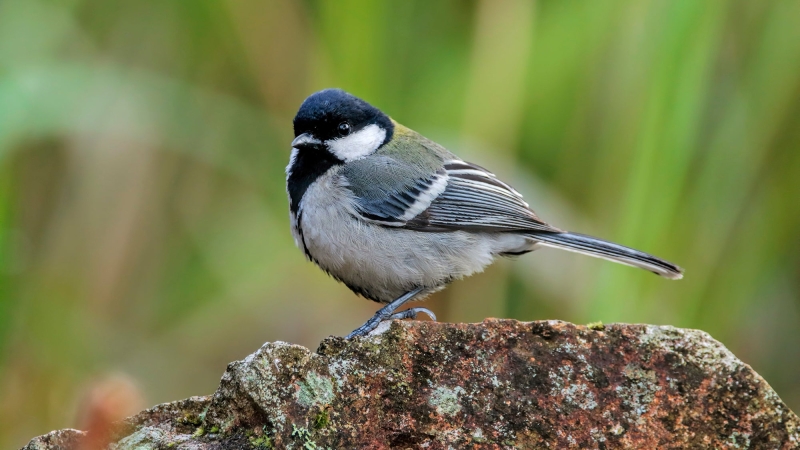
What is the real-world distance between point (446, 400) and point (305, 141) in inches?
55.7

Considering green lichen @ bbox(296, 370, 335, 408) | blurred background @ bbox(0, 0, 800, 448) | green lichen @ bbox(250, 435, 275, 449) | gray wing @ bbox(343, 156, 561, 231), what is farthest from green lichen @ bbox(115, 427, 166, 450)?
blurred background @ bbox(0, 0, 800, 448)

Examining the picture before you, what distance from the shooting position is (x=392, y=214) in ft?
9.27

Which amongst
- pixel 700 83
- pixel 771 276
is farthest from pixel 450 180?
pixel 771 276

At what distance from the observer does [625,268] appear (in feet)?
10.1

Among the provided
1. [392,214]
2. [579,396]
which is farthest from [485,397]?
[392,214]

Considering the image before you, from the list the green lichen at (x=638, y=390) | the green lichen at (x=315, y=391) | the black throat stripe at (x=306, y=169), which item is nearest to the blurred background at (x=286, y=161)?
the black throat stripe at (x=306, y=169)

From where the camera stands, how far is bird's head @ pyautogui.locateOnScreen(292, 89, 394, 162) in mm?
2873

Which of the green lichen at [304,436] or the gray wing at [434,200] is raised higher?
the gray wing at [434,200]

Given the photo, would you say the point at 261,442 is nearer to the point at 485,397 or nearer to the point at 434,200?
the point at 485,397

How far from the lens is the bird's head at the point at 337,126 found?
2.87 meters

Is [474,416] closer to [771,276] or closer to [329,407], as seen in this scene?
[329,407]

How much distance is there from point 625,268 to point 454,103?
3.97ft

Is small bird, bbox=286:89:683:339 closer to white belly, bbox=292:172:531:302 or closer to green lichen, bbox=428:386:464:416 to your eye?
white belly, bbox=292:172:531:302

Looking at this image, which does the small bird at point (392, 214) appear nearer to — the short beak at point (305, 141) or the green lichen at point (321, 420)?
the short beak at point (305, 141)
